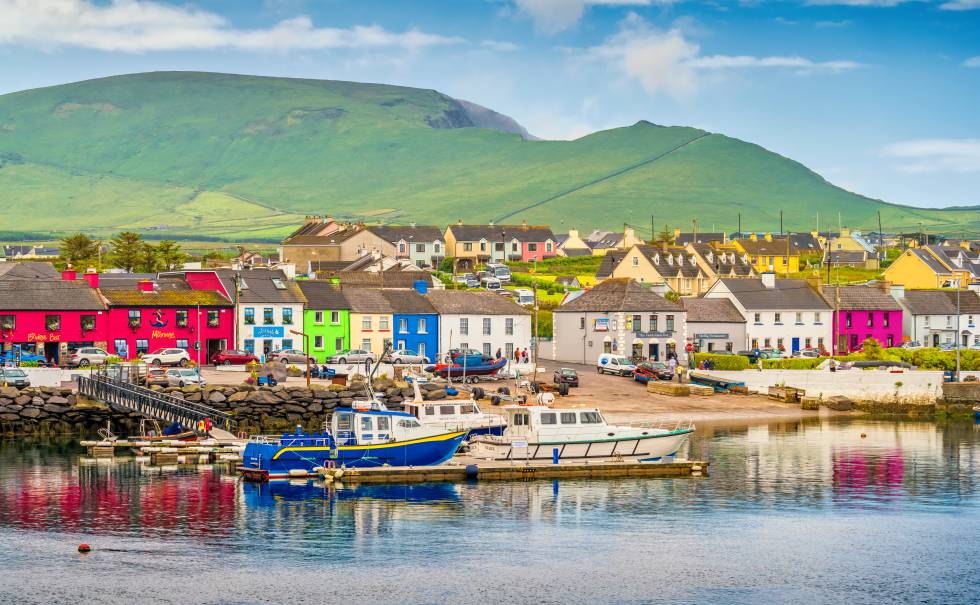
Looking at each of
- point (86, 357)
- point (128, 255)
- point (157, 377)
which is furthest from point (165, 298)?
point (128, 255)

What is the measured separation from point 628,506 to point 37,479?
26.8 meters

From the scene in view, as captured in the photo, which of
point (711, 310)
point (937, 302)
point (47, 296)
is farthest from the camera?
point (937, 302)

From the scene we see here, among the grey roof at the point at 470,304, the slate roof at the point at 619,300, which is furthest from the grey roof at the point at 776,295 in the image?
the grey roof at the point at 470,304

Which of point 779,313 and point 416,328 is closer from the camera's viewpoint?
point 416,328

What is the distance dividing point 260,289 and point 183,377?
79.1 feet

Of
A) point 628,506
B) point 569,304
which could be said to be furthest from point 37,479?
point 569,304

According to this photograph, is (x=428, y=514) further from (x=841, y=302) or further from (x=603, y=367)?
(x=841, y=302)

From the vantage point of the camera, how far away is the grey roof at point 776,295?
391ft

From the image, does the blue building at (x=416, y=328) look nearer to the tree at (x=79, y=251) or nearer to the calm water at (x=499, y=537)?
the calm water at (x=499, y=537)

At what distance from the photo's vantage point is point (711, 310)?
11800 centimetres

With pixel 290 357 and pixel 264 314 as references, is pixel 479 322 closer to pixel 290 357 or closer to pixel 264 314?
pixel 264 314

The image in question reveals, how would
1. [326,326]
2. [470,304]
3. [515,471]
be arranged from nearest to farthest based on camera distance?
[515,471] → [326,326] → [470,304]

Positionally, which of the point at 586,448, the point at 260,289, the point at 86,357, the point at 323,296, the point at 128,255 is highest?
the point at 128,255

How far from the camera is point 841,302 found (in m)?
122
